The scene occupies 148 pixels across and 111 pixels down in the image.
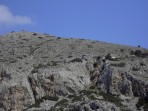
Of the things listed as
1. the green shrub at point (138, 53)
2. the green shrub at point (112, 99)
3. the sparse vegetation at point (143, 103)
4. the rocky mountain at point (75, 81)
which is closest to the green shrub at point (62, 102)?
the rocky mountain at point (75, 81)

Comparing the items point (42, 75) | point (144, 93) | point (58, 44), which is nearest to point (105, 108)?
point (144, 93)

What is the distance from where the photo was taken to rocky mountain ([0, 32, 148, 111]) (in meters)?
59.5

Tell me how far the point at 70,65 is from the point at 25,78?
8.37m

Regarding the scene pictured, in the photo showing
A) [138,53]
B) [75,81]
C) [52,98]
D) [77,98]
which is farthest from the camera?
[138,53]

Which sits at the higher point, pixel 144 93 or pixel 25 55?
pixel 25 55

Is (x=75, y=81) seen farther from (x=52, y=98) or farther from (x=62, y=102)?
(x=62, y=102)

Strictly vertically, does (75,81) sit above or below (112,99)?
above

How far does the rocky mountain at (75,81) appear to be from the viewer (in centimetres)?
5953

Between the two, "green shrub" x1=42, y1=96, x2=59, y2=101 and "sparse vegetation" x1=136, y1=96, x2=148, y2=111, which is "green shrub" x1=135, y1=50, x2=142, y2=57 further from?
"green shrub" x1=42, y1=96, x2=59, y2=101

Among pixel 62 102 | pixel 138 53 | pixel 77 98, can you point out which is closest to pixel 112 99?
pixel 77 98

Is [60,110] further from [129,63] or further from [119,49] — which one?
[119,49]

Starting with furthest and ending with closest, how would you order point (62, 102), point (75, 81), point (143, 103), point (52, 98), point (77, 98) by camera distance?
point (75, 81) < point (52, 98) < point (77, 98) < point (62, 102) < point (143, 103)

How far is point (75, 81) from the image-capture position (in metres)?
65.2

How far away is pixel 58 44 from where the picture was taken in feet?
287
